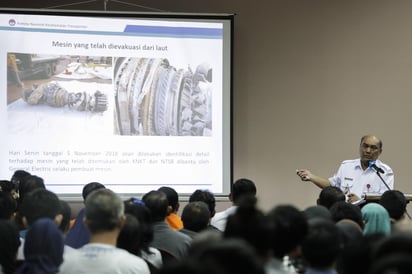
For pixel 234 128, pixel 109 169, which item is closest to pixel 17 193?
pixel 109 169

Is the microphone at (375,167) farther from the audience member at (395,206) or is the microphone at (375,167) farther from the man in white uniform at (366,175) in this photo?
the audience member at (395,206)

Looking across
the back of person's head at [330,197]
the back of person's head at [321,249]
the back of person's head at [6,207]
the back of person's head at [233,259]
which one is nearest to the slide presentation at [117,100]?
the back of person's head at [330,197]

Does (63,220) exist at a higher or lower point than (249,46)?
lower

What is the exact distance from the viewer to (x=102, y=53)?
5.99 m

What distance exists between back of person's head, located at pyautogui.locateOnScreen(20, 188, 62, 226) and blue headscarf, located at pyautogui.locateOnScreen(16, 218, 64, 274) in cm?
52

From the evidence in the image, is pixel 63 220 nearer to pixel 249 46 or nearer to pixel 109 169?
pixel 109 169

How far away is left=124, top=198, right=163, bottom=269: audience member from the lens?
290 centimetres

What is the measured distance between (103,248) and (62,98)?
12.4ft

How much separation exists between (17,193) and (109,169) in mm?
1320

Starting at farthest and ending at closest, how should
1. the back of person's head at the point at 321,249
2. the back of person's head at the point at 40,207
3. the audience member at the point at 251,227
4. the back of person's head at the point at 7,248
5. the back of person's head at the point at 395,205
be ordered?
1. the back of person's head at the point at 395,205
2. the back of person's head at the point at 40,207
3. the back of person's head at the point at 7,248
4. the back of person's head at the point at 321,249
5. the audience member at the point at 251,227

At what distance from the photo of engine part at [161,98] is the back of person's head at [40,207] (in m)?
3.20

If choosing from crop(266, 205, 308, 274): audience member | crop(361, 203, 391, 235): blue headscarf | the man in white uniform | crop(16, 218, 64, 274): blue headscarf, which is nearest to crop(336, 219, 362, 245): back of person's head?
crop(361, 203, 391, 235): blue headscarf

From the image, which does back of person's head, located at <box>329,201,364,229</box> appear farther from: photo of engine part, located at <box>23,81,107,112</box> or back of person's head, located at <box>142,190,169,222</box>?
photo of engine part, located at <box>23,81,107,112</box>

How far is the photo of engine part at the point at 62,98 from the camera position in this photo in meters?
5.94
